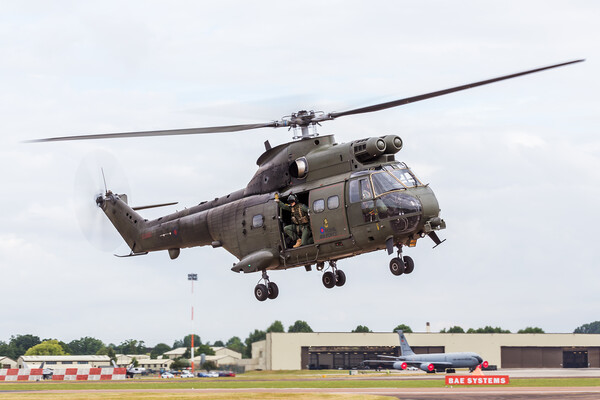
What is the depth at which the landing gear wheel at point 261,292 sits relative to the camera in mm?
32312

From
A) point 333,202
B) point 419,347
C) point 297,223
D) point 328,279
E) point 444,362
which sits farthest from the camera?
point 419,347

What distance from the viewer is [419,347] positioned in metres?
128

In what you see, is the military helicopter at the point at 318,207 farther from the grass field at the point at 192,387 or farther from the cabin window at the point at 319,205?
the grass field at the point at 192,387

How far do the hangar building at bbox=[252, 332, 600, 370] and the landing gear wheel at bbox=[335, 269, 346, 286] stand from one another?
91182 mm

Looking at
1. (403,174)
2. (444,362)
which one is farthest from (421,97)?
(444,362)

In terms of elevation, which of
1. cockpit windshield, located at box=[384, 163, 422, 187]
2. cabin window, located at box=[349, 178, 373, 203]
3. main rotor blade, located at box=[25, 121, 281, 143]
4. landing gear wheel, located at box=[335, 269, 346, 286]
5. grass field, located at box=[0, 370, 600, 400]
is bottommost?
grass field, located at box=[0, 370, 600, 400]

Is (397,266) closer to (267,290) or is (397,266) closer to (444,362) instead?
(267,290)

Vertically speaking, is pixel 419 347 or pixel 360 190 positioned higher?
pixel 360 190

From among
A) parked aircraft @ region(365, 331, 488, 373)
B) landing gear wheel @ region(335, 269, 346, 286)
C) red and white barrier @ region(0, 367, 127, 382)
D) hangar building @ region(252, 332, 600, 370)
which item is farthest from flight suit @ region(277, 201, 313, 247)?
hangar building @ region(252, 332, 600, 370)

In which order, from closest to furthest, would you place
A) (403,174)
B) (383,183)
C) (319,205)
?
(383,183), (403,174), (319,205)

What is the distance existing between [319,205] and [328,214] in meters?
0.61

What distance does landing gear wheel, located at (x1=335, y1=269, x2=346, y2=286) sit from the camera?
31.6m

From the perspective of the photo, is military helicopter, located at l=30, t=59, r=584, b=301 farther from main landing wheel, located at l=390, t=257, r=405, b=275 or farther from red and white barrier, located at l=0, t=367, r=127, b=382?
red and white barrier, located at l=0, t=367, r=127, b=382

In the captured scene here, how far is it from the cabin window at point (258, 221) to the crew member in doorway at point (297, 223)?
3.60 ft
